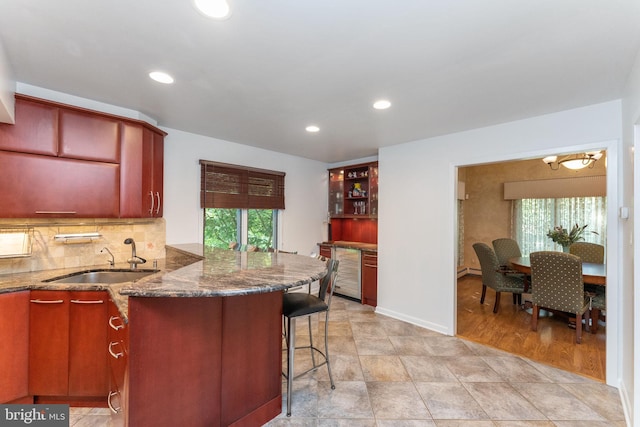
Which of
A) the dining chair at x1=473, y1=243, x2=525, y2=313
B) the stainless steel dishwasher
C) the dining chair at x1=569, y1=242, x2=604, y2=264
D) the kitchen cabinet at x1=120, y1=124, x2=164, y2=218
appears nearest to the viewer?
the kitchen cabinet at x1=120, y1=124, x2=164, y2=218

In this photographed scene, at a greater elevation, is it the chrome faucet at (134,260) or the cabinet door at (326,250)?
the chrome faucet at (134,260)

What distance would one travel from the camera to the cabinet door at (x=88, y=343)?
1.95 metres

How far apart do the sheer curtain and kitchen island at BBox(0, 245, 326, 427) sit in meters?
5.78

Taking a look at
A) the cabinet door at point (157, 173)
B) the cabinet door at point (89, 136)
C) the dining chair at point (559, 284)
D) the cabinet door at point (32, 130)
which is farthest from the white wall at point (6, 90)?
the dining chair at point (559, 284)

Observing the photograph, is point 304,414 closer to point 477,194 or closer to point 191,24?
point 191,24

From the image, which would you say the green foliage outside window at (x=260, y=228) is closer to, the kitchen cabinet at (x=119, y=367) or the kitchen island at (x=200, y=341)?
the kitchen island at (x=200, y=341)

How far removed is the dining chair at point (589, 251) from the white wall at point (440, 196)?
244 centimetres

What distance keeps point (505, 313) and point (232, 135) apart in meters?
4.62

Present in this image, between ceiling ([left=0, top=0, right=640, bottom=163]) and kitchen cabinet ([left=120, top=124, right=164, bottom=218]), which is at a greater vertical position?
ceiling ([left=0, top=0, right=640, bottom=163])

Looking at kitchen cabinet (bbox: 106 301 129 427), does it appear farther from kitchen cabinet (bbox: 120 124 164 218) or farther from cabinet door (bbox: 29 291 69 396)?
kitchen cabinet (bbox: 120 124 164 218)

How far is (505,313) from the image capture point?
4.11 metres

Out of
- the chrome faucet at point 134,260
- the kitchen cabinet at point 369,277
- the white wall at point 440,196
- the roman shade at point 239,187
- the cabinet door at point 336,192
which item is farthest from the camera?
the cabinet door at point 336,192

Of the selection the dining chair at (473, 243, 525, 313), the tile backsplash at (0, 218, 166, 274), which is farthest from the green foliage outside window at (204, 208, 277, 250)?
the dining chair at (473, 243, 525, 313)

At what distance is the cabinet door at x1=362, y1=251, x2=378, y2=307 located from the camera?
4281 millimetres
